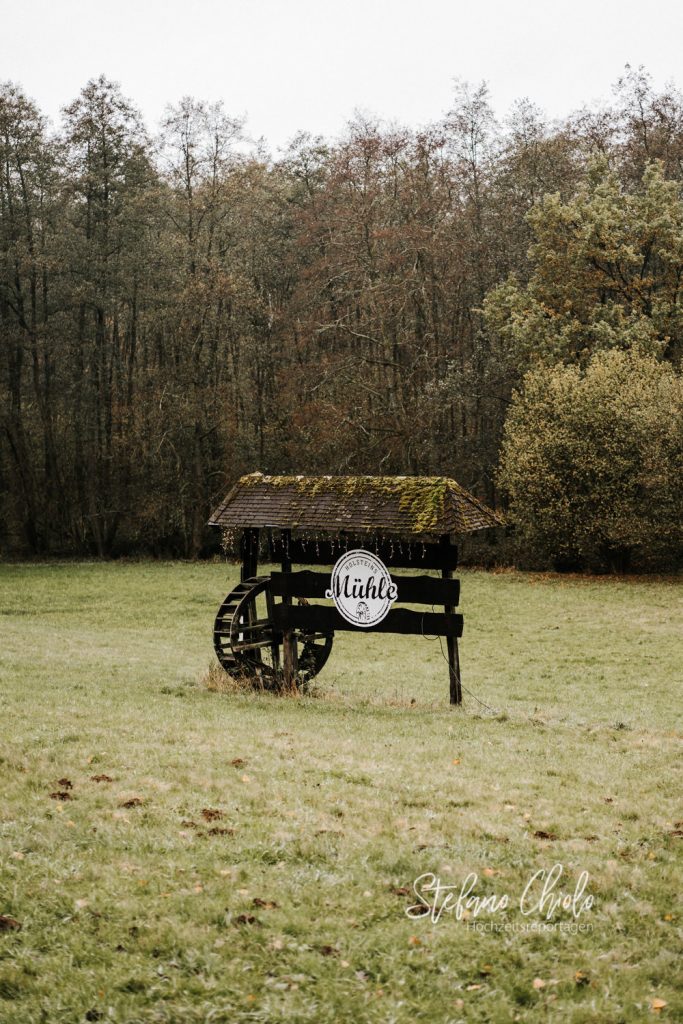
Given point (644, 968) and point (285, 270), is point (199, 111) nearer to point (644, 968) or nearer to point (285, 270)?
point (285, 270)

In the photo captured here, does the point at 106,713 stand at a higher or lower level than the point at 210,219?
lower

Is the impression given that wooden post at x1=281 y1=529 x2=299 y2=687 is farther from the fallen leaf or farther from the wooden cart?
the fallen leaf

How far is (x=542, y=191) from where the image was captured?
42.5 meters

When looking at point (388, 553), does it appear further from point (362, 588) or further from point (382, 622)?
point (382, 622)

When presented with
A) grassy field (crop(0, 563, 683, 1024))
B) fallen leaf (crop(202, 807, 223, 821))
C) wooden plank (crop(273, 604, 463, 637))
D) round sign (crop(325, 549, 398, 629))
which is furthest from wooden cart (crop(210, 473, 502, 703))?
fallen leaf (crop(202, 807, 223, 821))

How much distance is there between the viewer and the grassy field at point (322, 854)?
196 inches

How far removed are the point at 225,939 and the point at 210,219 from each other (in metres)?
42.7

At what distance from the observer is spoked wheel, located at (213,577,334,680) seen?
15500 millimetres

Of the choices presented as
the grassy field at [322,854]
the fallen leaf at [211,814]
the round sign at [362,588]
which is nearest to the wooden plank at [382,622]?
the round sign at [362,588]

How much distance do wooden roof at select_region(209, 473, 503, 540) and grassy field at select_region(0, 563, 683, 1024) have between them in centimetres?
291

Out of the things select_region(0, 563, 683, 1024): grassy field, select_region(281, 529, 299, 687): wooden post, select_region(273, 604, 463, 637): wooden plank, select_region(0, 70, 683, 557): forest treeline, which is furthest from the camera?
select_region(0, 70, 683, 557): forest treeline

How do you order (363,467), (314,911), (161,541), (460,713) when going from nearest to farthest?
(314,911)
(460,713)
(363,467)
(161,541)

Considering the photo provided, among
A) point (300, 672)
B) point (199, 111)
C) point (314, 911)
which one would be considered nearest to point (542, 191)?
point (199, 111)

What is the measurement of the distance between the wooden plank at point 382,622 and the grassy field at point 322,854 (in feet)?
3.95
